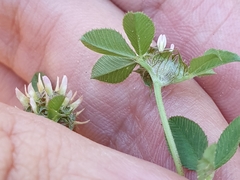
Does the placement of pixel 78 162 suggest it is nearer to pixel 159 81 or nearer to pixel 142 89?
pixel 159 81

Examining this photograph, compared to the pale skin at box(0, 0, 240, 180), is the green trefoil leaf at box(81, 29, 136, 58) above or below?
above

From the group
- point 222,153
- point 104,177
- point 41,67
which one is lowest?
point 41,67

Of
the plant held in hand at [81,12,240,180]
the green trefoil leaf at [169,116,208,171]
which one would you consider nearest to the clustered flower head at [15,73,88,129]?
the plant held in hand at [81,12,240,180]

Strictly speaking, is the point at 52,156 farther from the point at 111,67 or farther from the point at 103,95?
the point at 103,95

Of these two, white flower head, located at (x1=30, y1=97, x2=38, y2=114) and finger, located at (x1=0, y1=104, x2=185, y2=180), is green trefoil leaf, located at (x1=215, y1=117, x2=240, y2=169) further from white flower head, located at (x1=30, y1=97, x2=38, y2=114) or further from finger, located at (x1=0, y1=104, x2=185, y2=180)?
white flower head, located at (x1=30, y1=97, x2=38, y2=114)

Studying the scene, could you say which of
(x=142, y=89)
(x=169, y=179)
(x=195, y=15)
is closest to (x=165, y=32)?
(x=195, y=15)

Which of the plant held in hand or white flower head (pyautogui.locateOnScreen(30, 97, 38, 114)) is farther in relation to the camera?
white flower head (pyautogui.locateOnScreen(30, 97, 38, 114))

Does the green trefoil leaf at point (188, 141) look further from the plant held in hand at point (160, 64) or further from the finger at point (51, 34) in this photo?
the finger at point (51, 34)

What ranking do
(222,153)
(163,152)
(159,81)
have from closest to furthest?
1. (222,153)
2. (159,81)
3. (163,152)
